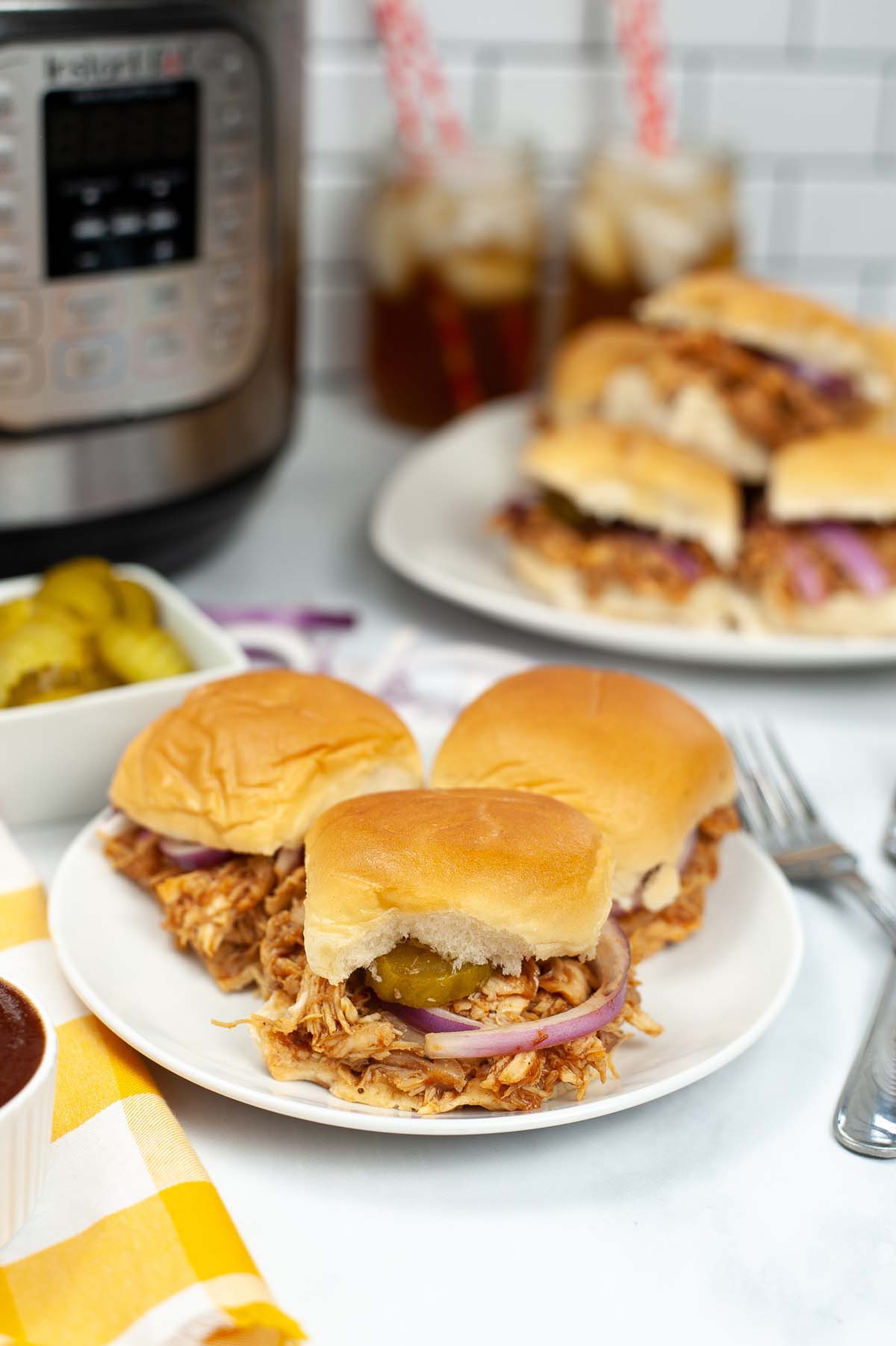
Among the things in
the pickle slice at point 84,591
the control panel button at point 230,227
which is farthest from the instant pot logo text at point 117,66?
the pickle slice at point 84,591

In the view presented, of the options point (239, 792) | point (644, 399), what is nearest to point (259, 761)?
point (239, 792)

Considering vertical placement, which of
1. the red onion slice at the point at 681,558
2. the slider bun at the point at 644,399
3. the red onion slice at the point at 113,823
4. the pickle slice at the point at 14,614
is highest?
the slider bun at the point at 644,399

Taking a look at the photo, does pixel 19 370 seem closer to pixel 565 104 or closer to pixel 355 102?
pixel 355 102

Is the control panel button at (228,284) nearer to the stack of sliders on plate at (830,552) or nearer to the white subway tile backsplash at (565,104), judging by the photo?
the stack of sliders on plate at (830,552)

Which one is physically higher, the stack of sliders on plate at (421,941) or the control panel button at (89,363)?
the control panel button at (89,363)

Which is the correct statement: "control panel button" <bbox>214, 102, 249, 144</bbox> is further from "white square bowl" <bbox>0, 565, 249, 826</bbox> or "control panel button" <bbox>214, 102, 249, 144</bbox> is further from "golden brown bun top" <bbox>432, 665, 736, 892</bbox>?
"golden brown bun top" <bbox>432, 665, 736, 892</bbox>

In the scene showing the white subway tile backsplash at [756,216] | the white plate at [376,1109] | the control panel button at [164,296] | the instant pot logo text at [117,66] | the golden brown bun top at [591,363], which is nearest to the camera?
the white plate at [376,1109]

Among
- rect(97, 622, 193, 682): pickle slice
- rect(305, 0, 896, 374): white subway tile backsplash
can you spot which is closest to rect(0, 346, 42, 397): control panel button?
rect(97, 622, 193, 682): pickle slice
